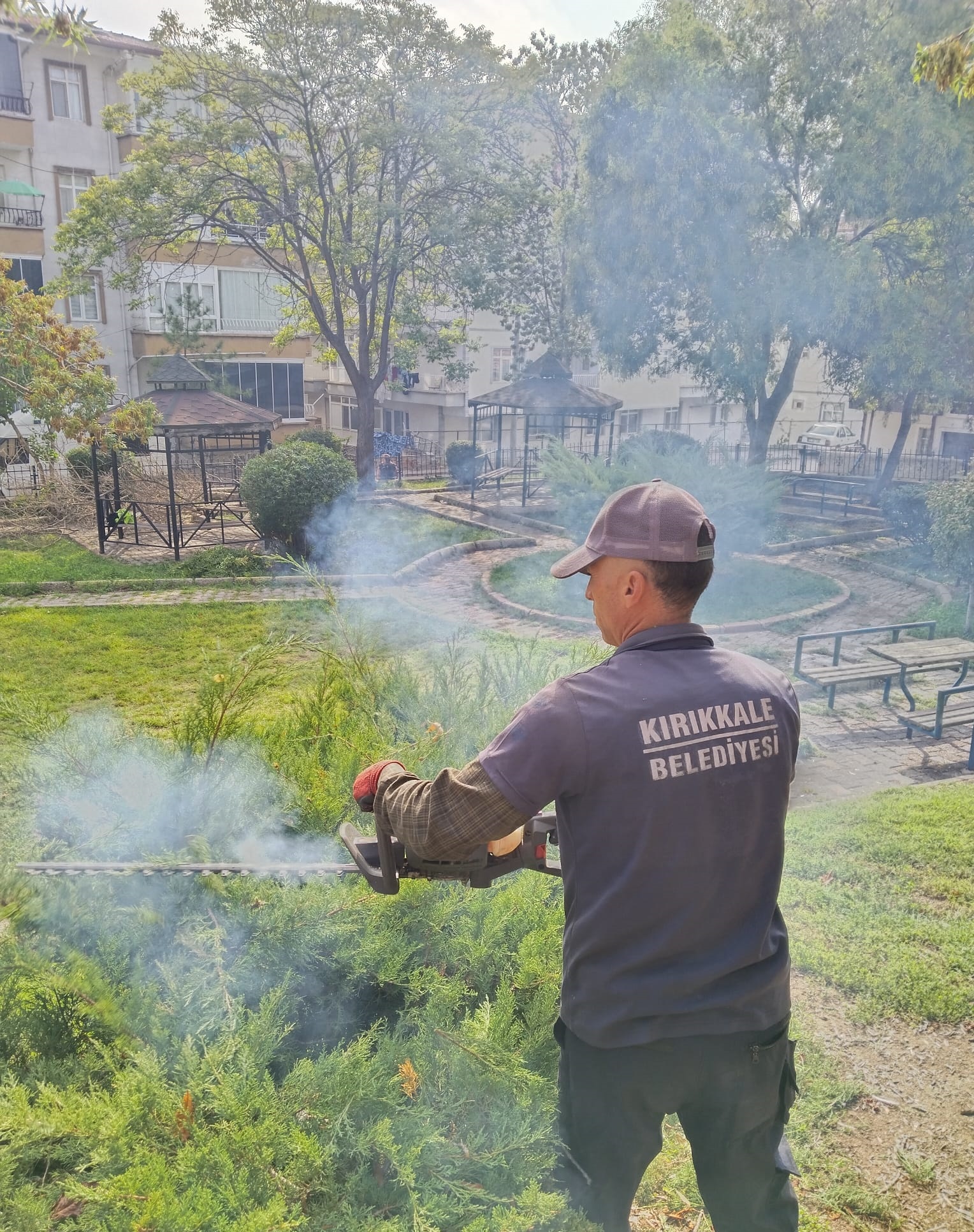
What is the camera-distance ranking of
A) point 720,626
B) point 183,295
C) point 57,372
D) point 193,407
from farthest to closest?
point 183,295
point 193,407
point 57,372
point 720,626

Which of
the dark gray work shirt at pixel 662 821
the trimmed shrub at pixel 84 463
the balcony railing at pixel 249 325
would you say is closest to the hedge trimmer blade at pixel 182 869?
the dark gray work shirt at pixel 662 821

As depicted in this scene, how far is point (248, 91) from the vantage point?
1656cm

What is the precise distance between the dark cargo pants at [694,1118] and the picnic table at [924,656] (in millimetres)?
6470

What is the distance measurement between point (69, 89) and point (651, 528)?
2830cm

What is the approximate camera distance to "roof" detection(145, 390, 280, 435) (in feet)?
47.1

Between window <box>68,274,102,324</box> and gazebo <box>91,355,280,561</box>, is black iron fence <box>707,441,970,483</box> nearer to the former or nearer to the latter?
gazebo <box>91,355,280,561</box>

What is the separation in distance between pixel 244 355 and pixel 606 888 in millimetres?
28210

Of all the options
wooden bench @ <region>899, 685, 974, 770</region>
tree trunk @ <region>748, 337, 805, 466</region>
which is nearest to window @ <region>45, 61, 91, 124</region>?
tree trunk @ <region>748, 337, 805, 466</region>

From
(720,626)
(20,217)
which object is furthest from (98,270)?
(720,626)

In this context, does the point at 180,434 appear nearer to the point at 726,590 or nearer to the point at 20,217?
the point at 726,590

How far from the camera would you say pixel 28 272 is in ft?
77.9

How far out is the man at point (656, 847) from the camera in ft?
5.94

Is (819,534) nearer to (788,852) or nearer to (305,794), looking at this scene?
(788,852)

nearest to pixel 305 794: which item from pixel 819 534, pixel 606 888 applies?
pixel 606 888
